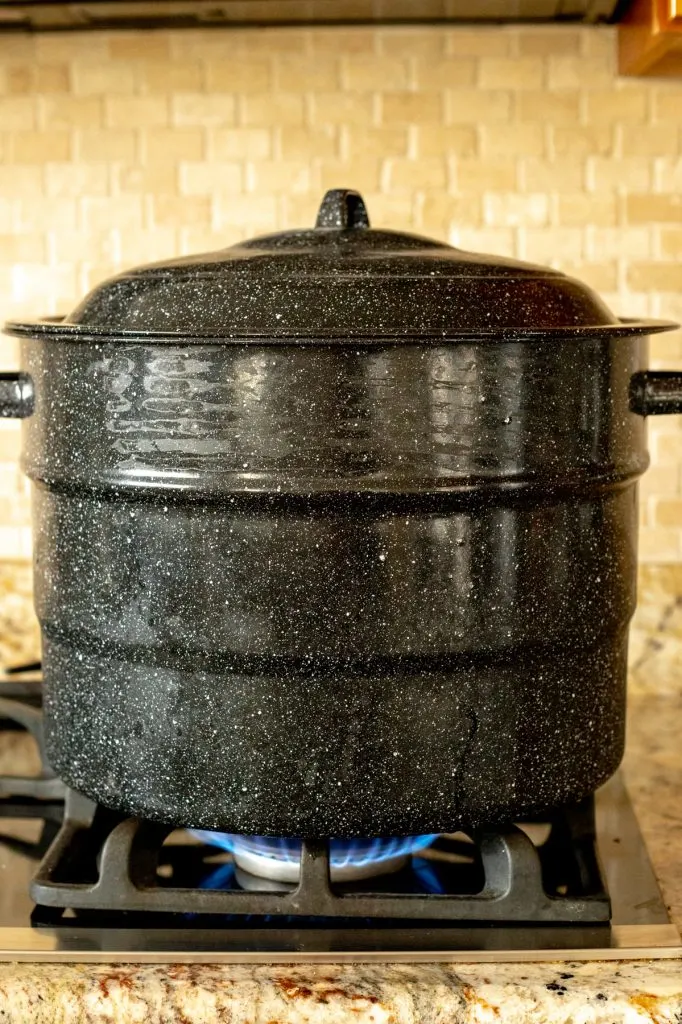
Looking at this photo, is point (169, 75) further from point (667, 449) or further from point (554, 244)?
point (667, 449)

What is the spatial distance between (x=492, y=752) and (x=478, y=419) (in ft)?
0.71

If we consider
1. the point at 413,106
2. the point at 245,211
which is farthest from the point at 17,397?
the point at 413,106

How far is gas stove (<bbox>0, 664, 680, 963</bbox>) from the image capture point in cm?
72

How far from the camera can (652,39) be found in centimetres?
102

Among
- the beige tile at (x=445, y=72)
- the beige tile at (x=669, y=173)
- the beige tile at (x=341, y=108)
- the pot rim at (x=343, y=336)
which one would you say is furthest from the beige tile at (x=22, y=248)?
the beige tile at (x=669, y=173)

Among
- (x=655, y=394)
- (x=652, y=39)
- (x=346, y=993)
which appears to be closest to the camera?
(x=346, y=993)

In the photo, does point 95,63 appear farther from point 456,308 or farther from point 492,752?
point 492,752

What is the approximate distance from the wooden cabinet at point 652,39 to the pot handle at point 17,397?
601 mm

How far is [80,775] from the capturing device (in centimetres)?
81

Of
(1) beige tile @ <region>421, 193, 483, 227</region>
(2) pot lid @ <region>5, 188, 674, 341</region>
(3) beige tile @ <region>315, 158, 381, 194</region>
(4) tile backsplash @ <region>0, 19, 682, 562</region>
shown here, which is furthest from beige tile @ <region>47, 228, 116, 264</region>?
(2) pot lid @ <region>5, 188, 674, 341</region>

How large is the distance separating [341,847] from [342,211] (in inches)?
18.3

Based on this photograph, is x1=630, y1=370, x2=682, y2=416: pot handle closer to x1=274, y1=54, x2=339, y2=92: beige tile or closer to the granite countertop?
the granite countertop

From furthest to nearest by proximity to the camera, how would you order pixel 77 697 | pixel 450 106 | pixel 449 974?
pixel 450 106 < pixel 77 697 < pixel 449 974

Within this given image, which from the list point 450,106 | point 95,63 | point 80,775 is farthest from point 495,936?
point 95,63
